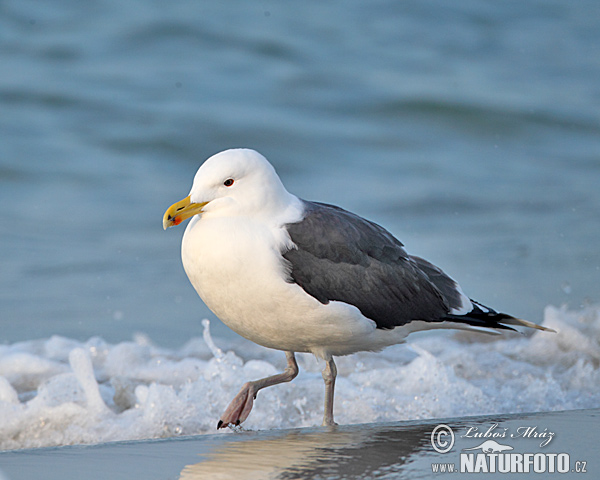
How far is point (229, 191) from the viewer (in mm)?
3855

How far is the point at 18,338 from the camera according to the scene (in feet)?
21.1

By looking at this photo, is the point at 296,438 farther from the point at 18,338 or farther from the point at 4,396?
the point at 18,338

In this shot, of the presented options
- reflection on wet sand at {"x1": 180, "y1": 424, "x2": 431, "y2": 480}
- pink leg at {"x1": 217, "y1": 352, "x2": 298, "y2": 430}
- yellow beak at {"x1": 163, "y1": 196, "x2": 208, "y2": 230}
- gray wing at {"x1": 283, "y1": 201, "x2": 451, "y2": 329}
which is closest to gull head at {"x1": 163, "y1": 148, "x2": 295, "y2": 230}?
yellow beak at {"x1": 163, "y1": 196, "x2": 208, "y2": 230}

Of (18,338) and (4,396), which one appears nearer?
(4,396)

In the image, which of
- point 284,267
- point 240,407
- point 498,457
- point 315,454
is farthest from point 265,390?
point 498,457

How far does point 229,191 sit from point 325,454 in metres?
1.32

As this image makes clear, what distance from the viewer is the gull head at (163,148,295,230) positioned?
3.83 m

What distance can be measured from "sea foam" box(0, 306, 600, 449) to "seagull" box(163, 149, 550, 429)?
3.85 ft

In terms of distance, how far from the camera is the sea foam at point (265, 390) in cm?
508

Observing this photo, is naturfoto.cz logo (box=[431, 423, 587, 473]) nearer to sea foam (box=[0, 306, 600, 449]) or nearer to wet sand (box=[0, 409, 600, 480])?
wet sand (box=[0, 409, 600, 480])

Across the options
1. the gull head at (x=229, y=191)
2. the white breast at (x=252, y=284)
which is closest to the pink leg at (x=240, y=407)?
the white breast at (x=252, y=284)

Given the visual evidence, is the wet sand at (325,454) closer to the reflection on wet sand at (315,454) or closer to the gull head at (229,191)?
the reflection on wet sand at (315,454)

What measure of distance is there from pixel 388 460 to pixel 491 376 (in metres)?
3.52

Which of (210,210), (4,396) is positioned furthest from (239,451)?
(4,396)
